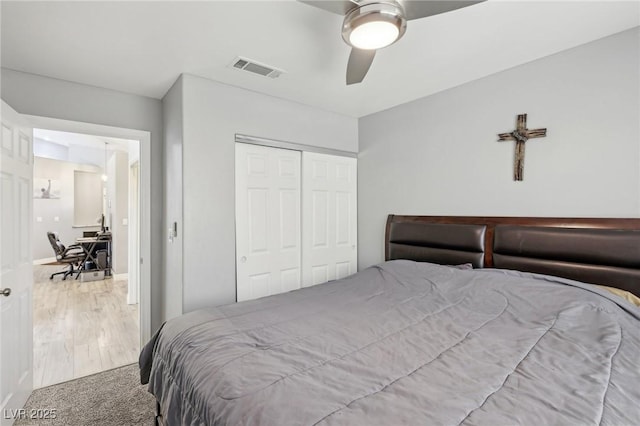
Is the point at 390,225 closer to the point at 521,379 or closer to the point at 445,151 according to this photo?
the point at 445,151

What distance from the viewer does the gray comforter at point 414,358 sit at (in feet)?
3.22

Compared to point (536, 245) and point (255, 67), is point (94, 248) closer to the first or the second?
point (255, 67)

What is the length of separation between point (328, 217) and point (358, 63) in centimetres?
194

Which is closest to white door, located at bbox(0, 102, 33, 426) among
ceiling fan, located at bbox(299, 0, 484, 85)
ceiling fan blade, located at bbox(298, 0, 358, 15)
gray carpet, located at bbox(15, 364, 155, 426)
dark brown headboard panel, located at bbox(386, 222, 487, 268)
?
gray carpet, located at bbox(15, 364, 155, 426)

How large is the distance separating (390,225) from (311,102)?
1.59m

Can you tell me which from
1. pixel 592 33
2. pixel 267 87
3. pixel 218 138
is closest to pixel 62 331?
pixel 218 138

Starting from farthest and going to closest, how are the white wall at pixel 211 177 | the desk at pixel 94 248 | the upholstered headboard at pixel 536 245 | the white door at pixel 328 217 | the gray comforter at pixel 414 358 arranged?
the desk at pixel 94 248, the white door at pixel 328 217, the white wall at pixel 211 177, the upholstered headboard at pixel 536 245, the gray comforter at pixel 414 358

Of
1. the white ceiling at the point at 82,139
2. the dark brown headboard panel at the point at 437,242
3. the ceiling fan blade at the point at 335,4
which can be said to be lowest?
the dark brown headboard panel at the point at 437,242

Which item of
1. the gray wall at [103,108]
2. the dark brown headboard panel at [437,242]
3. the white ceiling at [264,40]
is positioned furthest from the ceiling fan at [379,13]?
the gray wall at [103,108]

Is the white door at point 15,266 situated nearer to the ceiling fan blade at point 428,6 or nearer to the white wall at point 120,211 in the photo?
the ceiling fan blade at point 428,6

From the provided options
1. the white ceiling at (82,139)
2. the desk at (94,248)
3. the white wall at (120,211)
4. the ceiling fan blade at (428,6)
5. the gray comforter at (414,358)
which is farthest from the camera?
the desk at (94,248)

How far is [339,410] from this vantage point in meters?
0.98

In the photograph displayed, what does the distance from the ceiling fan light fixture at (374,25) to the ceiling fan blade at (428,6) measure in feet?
0.15

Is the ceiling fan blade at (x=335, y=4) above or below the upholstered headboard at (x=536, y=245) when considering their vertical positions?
above
